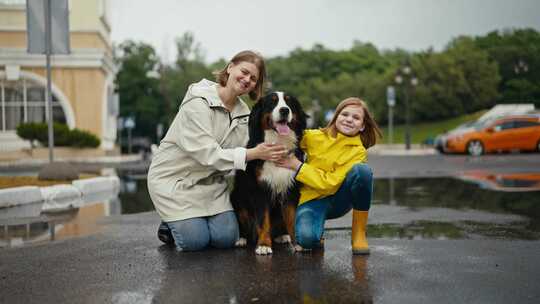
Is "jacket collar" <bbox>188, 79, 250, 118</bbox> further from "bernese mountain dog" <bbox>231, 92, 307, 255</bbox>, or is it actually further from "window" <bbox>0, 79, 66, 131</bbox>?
"window" <bbox>0, 79, 66, 131</bbox>

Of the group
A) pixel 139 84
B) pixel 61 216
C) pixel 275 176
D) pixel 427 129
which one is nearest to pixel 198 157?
pixel 275 176

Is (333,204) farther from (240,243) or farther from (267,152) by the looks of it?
(240,243)

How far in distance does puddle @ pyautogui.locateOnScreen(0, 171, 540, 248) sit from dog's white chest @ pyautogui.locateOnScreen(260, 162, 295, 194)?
4.95 feet

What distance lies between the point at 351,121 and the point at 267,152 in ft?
2.84

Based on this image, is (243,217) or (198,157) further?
(243,217)

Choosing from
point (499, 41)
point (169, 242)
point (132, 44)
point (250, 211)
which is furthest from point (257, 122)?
point (132, 44)

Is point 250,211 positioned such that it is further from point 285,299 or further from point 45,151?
point 45,151

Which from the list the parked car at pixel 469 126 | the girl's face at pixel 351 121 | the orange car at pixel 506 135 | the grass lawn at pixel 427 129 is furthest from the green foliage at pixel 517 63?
the girl's face at pixel 351 121

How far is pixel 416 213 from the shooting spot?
7.95 metres

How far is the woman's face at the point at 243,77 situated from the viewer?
17.5 ft

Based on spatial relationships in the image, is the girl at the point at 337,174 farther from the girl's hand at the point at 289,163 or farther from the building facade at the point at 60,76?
the building facade at the point at 60,76

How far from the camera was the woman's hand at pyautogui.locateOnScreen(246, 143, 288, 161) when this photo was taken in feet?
16.1

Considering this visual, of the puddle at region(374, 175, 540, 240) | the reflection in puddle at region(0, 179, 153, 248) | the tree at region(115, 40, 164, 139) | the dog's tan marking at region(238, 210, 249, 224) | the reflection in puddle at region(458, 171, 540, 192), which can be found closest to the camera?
the dog's tan marking at region(238, 210, 249, 224)

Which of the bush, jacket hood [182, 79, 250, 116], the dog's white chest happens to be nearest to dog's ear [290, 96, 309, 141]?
the dog's white chest
